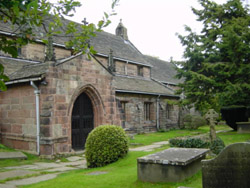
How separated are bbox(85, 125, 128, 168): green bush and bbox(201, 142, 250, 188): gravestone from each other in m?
5.48

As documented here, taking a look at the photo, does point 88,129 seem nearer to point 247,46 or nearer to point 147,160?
point 147,160

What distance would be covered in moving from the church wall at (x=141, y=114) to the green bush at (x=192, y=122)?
4.04 ft

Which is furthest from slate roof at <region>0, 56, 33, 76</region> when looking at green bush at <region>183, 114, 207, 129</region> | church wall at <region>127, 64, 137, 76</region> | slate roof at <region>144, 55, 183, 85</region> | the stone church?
green bush at <region>183, 114, 207, 129</region>

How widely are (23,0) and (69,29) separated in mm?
1108

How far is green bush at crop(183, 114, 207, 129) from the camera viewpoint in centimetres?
2612

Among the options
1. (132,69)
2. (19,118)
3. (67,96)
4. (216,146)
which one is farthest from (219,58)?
(19,118)

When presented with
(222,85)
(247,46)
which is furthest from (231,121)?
(247,46)

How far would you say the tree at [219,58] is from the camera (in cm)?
1677

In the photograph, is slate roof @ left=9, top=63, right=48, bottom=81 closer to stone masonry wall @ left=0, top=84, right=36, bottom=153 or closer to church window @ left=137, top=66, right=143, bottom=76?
stone masonry wall @ left=0, top=84, right=36, bottom=153

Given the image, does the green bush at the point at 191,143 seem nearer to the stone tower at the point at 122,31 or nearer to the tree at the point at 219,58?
the tree at the point at 219,58

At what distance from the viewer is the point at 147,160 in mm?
6379

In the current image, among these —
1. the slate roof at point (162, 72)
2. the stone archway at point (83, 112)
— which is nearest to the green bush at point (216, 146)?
the stone archway at point (83, 112)

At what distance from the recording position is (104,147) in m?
9.56

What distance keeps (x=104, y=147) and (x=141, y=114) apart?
12.7 metres
